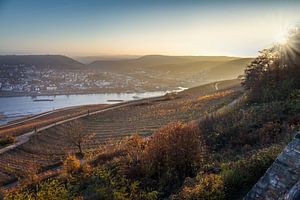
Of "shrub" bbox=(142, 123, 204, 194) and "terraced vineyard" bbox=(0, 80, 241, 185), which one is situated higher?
"shrub" bbox=(142, 123, 204, 194)

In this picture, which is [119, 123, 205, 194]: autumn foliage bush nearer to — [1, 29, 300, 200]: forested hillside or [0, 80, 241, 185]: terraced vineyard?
[1, 29, 300, 200]: forested hillside

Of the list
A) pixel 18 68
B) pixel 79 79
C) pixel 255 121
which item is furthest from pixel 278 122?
pixel 18 68

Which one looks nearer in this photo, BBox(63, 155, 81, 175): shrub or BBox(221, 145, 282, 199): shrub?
BBox(221, 145, 282, 199): shrub

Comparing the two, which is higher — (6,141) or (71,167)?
(71,167)

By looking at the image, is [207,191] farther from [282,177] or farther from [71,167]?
[71,167]

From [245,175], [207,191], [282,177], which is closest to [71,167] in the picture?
[207,191]

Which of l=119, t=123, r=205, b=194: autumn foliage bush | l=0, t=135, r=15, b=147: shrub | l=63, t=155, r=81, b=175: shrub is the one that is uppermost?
l=119, t=123, r=205, b=194: autumn foliage bush

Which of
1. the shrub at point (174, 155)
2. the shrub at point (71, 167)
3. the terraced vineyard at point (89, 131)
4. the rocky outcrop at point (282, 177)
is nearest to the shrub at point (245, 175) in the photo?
the rocky outcrop at point (282, 177)

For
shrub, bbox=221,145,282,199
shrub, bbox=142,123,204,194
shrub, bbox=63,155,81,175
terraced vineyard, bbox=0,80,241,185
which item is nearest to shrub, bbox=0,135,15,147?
terraced vineyard, bbox=0,80,241,185

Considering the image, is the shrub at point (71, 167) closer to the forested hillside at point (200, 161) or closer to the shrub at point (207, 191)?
the forested hillside at point (200, 161)
